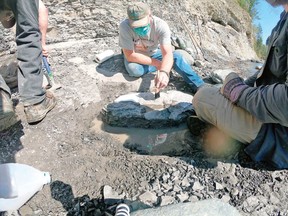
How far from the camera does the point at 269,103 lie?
1836mm

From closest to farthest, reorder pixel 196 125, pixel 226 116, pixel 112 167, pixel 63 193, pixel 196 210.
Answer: pixel 196 210 → pixel 63 193 → pixel 226 116 → pixel 112 167 → pixel 196 125

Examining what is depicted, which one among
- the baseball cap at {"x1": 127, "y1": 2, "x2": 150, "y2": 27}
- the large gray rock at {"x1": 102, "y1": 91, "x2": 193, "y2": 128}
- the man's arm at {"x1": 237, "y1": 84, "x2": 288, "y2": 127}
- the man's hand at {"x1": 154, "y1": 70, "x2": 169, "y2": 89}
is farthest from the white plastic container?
the baseball cap at {"x1": 127, "y1": 2, "x2": 150, "y2": 27}

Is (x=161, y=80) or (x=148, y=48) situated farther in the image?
(x=148, y=48)

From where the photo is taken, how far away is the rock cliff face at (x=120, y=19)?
4.78 meters

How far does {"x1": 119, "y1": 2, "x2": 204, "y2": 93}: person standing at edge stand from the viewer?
3145 mm

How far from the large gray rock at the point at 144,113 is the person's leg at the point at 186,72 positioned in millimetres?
445

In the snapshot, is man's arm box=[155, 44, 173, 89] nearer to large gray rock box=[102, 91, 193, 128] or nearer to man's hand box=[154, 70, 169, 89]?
man's hand box=[154, 70, 169, 89]

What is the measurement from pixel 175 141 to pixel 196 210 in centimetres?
125

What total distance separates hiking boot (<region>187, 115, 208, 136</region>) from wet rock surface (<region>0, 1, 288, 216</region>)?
0.10m

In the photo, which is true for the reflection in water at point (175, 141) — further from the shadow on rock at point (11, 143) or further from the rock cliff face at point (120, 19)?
the rock cliff face at point (120, 19)

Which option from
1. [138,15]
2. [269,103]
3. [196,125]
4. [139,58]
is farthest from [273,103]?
[139,58]

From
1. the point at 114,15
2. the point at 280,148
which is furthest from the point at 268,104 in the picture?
the point at 114,15

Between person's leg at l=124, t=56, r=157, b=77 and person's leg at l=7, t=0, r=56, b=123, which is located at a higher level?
person's leg at l=7, t=0, r=56, b=123

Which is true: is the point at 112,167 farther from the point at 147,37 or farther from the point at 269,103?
the point at 147,37
